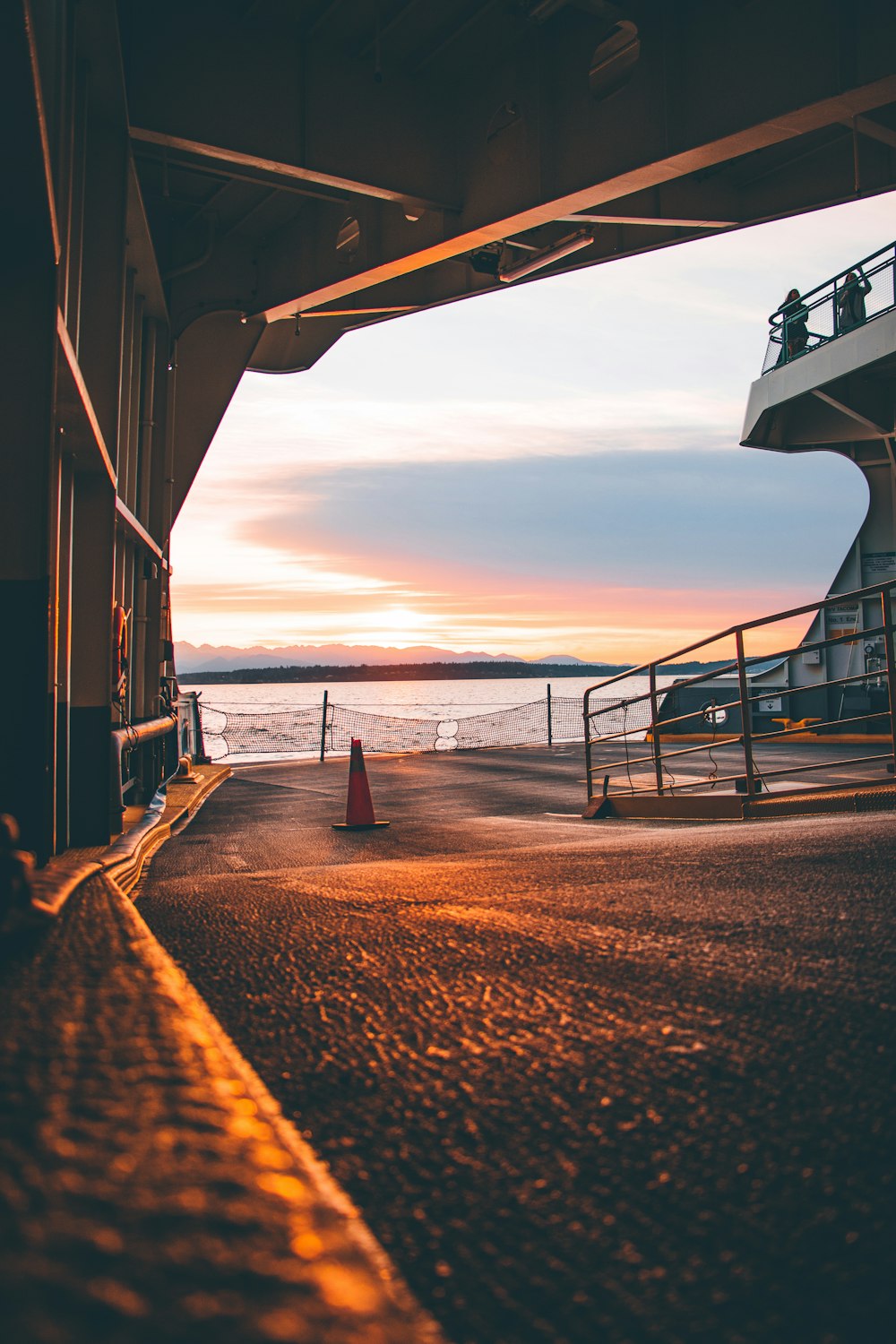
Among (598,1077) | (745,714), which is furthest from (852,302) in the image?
(598,1077)

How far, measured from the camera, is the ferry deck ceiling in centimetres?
504

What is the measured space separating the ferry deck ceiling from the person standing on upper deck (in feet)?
35.9

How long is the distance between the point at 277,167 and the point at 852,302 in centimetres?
1537

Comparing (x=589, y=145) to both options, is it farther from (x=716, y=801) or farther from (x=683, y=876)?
(x=683, y=876)

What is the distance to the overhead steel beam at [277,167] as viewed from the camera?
27.1ft

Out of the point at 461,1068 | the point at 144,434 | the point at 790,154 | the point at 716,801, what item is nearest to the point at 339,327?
the point at 144,434

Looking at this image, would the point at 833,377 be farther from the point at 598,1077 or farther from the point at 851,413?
the point at 598,1077

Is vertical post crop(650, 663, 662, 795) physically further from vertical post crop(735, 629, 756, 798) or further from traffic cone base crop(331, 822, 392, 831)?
traffic cone base crop(331, 822, 392, 831)

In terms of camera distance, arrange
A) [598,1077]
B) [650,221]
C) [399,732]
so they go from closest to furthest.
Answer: [598,1077] → [650,221] → [399,732]

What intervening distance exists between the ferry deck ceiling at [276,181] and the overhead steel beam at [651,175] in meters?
0.03

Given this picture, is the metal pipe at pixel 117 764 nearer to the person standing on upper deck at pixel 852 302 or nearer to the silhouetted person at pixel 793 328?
the person standing on upper deck at pixel 852 302

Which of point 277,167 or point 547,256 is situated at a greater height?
point 277,167

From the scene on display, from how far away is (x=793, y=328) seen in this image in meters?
21.9

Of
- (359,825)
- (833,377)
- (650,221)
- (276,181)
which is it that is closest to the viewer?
(359,825)
